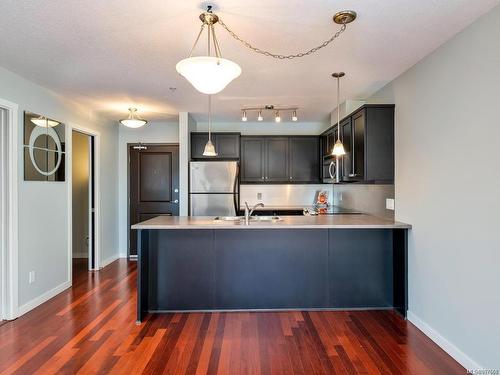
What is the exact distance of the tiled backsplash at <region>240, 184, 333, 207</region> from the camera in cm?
576

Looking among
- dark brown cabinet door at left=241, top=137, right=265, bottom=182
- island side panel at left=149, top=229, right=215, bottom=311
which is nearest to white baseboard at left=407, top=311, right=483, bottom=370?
island side panel at left=149, top=229, right=215, bottom=311

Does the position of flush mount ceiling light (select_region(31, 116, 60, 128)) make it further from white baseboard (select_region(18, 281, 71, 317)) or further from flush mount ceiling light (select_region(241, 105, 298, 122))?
flush mount ceiling light (select_region(241, 105, 298, 122))

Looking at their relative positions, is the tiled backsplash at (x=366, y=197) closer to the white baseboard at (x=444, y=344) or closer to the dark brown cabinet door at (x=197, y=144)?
the white baseboard at (x=444, y=344)

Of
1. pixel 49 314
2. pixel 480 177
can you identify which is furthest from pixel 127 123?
pixel 480 177

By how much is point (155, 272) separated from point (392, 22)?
2973 mm

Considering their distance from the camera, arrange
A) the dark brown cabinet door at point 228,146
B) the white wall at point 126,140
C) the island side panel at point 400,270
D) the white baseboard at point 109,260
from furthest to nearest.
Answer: the white wall at point 126,140 < the dark brown cabinet door at point 228,146 < the white baseboard at point 109,260 < the island side panel at point 400,270

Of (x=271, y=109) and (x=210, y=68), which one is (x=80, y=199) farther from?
(x=210, y=68)

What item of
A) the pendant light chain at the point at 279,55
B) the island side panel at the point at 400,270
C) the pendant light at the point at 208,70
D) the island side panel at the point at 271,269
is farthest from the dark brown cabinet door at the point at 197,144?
the pendant light at the point at 208,70

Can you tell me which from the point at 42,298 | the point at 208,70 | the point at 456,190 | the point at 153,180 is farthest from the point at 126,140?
the point at 456,190

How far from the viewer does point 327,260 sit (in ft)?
10.8

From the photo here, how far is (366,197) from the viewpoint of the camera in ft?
13.7

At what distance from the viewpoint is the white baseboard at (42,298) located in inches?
127

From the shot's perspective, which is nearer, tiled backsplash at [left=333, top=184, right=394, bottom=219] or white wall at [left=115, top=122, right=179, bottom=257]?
tiled backsplash at [left=333, top=184, right=394, bottom=219]

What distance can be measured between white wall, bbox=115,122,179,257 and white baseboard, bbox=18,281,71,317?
1.66 meters
